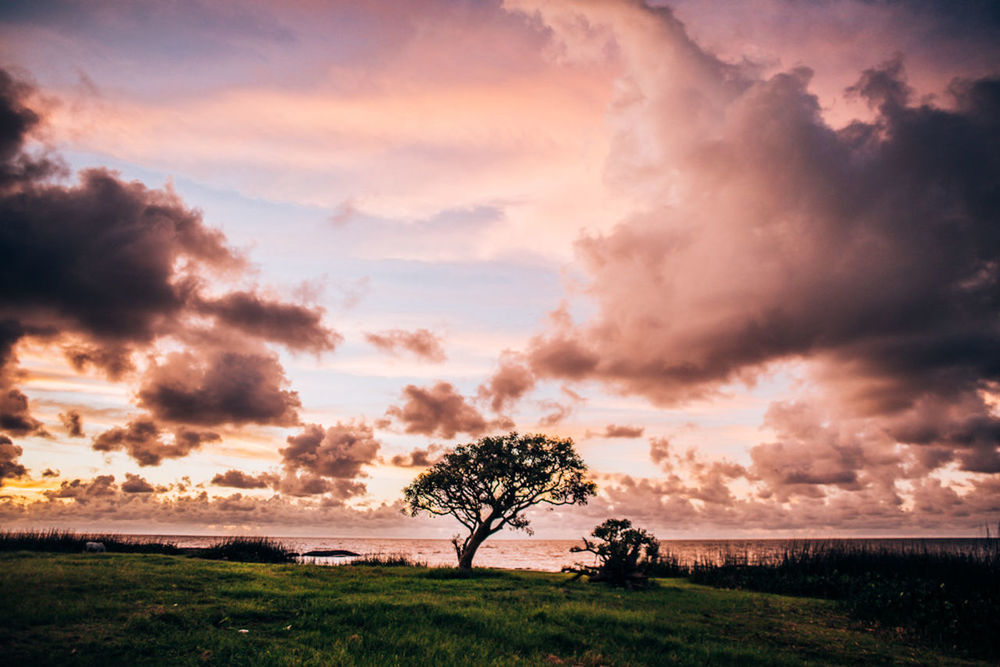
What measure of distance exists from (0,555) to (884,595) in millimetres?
36771

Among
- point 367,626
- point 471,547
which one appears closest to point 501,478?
point 471,547

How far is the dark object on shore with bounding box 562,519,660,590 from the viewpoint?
2552 centimetres

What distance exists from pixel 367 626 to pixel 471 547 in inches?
805

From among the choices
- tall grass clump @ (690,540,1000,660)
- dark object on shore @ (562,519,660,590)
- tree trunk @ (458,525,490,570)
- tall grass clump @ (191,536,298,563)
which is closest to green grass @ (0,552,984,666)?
tall grass clump @ (690,540,1000,660)

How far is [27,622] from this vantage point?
10.1 m

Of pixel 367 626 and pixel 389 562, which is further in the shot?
pixel 389 562

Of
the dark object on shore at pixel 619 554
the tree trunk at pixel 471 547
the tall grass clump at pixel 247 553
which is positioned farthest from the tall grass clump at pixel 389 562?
the dark object on shore at pixel 619 554

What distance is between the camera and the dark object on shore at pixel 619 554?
83.7 feet

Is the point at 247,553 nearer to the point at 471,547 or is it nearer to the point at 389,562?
the point at 389,562

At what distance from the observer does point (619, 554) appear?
2628cm

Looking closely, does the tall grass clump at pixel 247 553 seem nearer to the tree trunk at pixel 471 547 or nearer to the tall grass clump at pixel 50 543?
the tall grass clump at pixel 50 543

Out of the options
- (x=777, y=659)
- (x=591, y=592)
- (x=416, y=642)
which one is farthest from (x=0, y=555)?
(x=777, y=659)

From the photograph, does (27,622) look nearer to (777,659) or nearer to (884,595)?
(777,659)

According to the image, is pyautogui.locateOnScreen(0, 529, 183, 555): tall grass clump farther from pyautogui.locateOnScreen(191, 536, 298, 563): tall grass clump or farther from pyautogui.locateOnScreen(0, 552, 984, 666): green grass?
pyautogui.locateOnScreen(0, 552, 984, 666): green grass
